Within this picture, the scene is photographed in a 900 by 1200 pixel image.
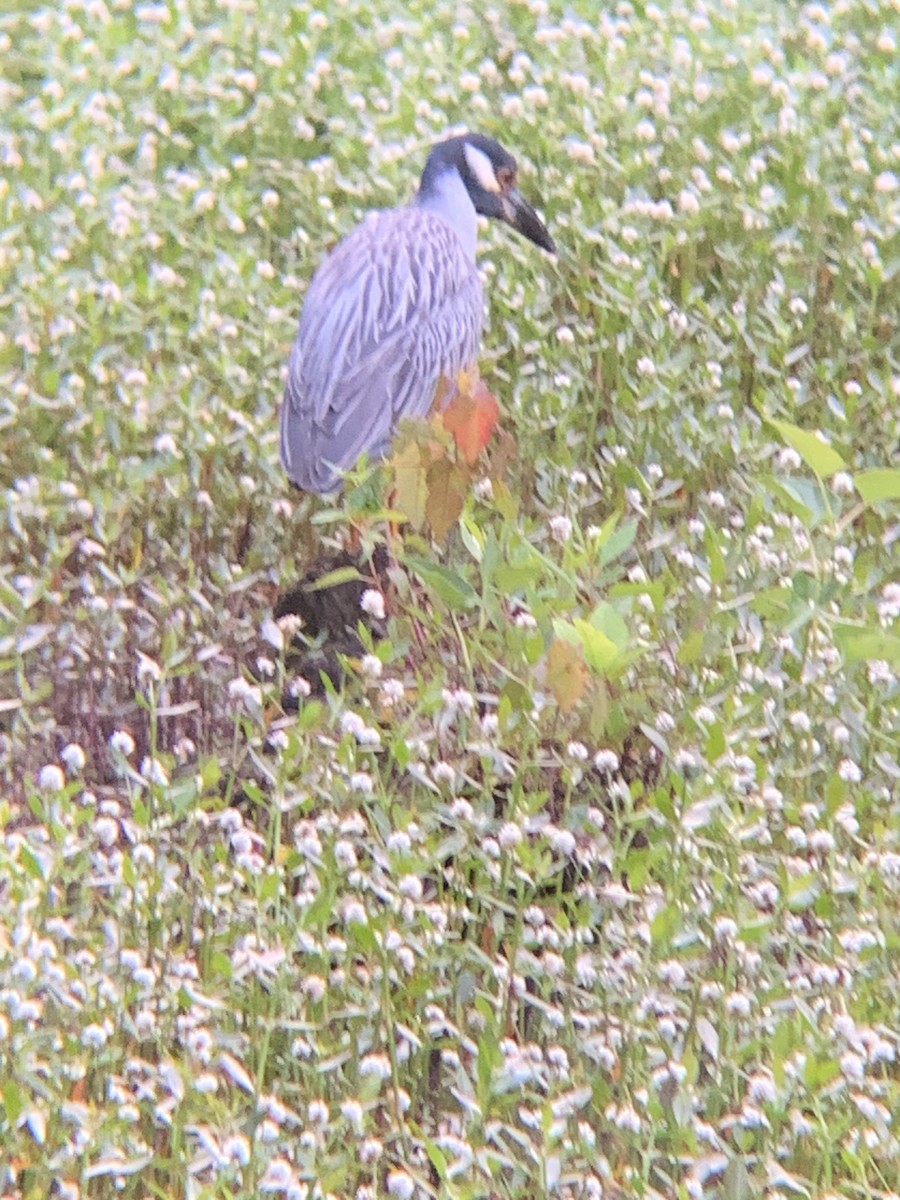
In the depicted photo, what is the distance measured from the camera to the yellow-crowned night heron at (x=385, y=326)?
3912 mm

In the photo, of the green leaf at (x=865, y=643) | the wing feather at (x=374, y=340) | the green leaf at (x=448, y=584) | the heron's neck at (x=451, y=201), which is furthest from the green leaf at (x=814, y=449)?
the heron's neck at (x=451, y=201)

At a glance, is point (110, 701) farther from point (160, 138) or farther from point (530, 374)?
point (160, 138)

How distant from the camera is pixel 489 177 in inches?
187

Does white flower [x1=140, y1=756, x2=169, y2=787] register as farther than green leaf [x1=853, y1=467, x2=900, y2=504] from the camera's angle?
Yes

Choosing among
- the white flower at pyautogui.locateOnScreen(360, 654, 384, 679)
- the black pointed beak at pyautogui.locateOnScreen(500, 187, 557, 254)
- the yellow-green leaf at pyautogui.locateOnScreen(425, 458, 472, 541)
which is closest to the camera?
the white flower at pyautogui.locateOnScreen(360, 654, 384, 679)

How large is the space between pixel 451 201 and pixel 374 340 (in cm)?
73

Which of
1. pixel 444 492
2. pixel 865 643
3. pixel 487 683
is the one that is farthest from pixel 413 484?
pixel 865 643

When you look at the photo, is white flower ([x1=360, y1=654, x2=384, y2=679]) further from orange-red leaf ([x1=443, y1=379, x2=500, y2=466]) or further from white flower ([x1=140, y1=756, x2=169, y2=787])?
orange-red leaf ([x1=443, y1=379, x2=500, y2=466])

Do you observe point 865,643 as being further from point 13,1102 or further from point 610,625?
point 13,1102

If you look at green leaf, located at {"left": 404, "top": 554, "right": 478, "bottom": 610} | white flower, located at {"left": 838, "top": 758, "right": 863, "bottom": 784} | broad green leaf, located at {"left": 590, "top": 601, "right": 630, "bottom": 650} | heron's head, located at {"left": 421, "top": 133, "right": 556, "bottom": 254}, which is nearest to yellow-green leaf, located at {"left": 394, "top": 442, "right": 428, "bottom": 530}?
green leaf, located at {"left": 404, "top": 554, "right": 478, "bottom": 610}

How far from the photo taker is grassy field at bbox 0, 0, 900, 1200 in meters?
2.42

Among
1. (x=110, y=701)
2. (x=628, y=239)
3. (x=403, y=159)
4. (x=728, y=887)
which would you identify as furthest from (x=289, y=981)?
(x=403, y=159)

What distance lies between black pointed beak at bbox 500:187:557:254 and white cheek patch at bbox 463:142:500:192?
0.06 metres

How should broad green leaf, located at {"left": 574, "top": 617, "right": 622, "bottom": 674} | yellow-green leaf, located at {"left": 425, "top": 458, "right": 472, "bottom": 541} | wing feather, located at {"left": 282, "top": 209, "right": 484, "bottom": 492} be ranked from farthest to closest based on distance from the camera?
wing feather, located at {"left": 282, "top": 209, "right": 484, "bottom": 492} → yellow-green leaf, located at {"left": 425, "top": 458, "right": 472, "bottom": 541} → broad green leaf, located at {"left": 574, "top": 617, "right": 622, "bottom": 674}
